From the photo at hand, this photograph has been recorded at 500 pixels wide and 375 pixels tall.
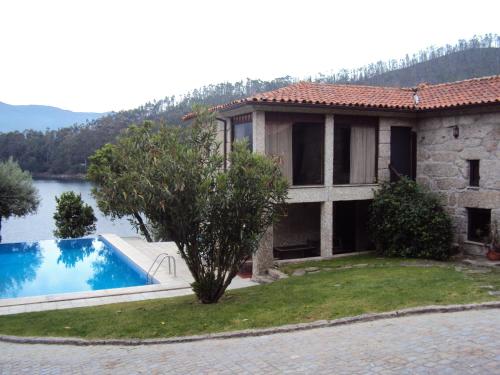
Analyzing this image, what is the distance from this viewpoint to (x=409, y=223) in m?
14.7

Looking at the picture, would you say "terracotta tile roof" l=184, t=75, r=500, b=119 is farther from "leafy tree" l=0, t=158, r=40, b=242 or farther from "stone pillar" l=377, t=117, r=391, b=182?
"leafy tree" l=0, t=158, r=40, b=242

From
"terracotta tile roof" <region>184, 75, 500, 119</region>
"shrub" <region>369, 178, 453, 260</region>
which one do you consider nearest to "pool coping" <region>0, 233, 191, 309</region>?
"terracotta tile roof" <region>184, 75, 500, 119</region>

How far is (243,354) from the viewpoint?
7.20 metres

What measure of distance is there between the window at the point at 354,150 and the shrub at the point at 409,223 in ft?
2.91

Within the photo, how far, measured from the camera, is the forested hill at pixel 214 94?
49.2m

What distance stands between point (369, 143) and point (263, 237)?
4.76 meters

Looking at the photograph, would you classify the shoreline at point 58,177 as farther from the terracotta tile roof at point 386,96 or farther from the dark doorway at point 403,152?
the dark doorway at point 403,152

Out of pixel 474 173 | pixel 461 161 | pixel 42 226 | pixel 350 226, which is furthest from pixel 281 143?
pixel 42 226

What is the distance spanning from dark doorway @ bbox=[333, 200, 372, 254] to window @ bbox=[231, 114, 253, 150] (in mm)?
4202

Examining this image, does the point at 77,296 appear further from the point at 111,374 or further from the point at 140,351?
the point at 111,374

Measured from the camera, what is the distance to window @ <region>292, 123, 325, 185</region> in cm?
1538

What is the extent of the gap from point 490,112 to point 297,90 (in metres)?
5.51

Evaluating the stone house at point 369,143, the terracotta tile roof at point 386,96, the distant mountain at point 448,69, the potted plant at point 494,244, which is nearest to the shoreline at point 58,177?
the distant mountain at point 448,69

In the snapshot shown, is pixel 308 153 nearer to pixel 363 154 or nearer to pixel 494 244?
pixel 363 154
